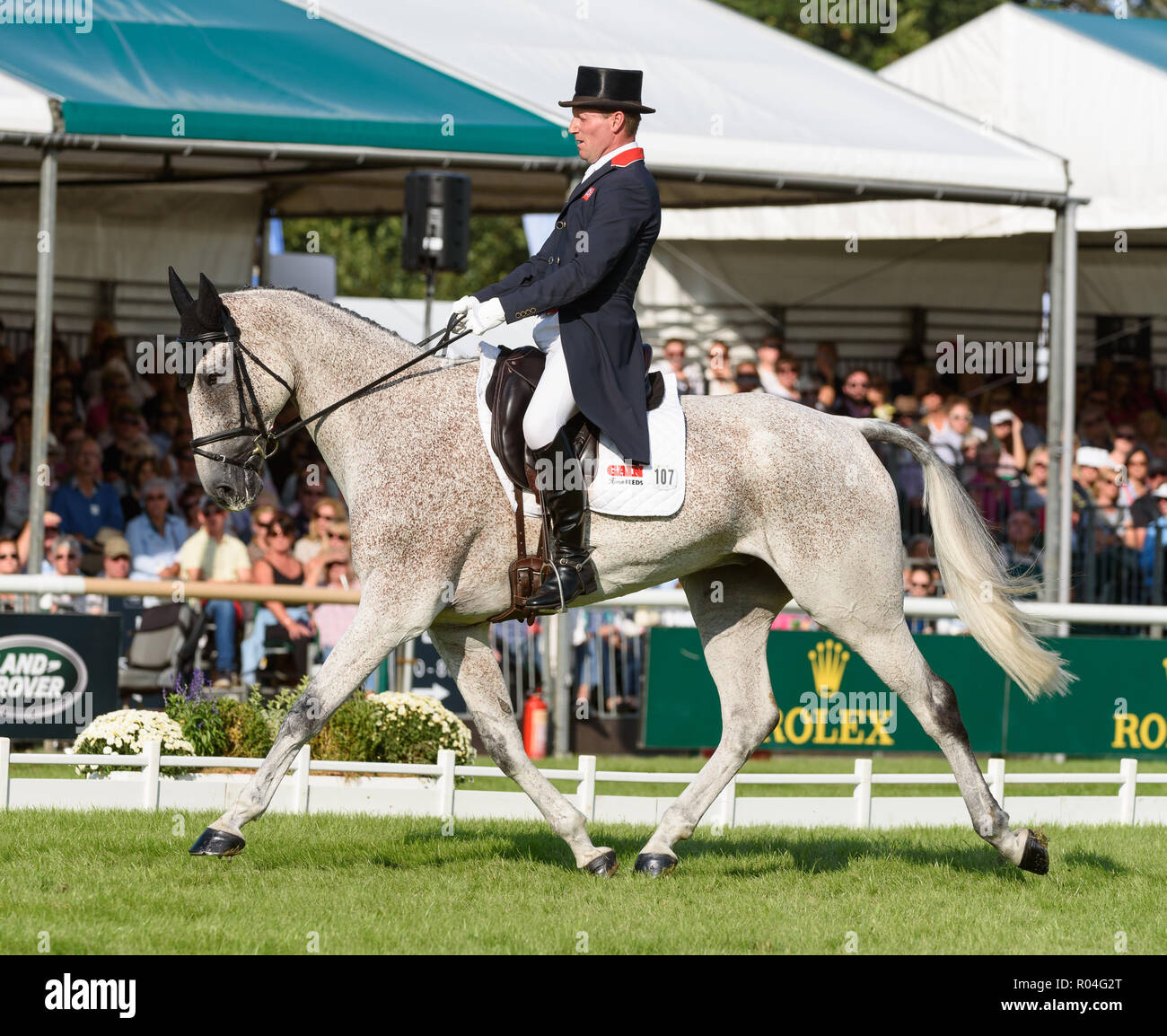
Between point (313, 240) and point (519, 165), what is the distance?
1.88m

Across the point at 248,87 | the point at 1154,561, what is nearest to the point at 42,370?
the point at 248,87

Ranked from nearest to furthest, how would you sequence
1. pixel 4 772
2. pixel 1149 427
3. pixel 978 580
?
pixel 978 580
pixel 4 772
pixel 1149 427

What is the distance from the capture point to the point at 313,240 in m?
13.4

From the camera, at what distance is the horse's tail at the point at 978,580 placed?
22.5ft

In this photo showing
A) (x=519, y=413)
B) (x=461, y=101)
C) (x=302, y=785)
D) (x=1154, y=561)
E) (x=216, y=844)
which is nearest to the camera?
(x=216, y=844)

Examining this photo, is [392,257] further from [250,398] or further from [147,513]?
[250,398]

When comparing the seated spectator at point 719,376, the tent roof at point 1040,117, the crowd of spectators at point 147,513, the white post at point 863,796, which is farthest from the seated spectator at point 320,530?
the tent roof at point 1040,117

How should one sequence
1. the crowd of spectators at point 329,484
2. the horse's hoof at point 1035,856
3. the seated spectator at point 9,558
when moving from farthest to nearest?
the crowd of spectators at point 329,484 < the seated spectator at point 9,558 < the horse's hoof at point 1035,856

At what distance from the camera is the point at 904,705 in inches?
428

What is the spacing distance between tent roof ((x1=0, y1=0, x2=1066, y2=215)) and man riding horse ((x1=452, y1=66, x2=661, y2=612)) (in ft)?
21.7

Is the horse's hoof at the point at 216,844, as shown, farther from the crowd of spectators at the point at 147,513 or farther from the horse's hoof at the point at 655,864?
the crowd of spectators at the point at 147,513

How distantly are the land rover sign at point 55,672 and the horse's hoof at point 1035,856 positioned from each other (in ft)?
19.2

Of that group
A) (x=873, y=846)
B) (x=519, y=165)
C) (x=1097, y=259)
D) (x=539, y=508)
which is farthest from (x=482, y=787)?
(x=1097, y=259)

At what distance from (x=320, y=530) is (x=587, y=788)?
17.0ft
